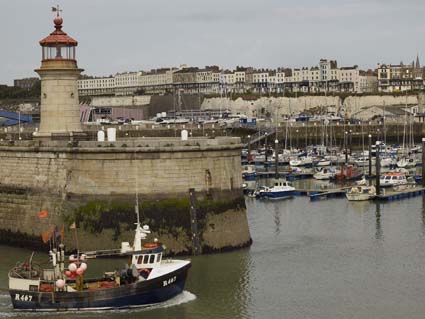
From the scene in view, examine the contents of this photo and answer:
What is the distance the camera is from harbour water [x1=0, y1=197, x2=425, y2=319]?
87.6 feet

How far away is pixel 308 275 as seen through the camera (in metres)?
30.7

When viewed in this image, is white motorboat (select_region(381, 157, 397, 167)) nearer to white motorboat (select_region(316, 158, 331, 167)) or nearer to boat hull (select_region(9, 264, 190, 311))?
white motorboat (select_region(316, 158, 331, 167))

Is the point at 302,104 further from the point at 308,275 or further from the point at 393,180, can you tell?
the point at 308,275

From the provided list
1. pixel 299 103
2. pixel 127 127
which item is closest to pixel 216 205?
pixel 127 127

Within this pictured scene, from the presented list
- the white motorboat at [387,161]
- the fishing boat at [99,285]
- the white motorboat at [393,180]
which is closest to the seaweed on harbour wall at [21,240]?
the fishing boat at [99,285]

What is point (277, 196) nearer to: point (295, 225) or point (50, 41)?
point (295, 225)

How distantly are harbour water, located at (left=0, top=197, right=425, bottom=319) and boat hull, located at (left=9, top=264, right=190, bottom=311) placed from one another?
23cm

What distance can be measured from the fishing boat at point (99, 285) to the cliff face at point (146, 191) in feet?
17.9

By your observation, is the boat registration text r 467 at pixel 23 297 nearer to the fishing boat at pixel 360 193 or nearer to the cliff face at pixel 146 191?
the cliff face at pixel 146 191

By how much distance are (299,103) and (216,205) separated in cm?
11335

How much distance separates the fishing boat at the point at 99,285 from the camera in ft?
86.6

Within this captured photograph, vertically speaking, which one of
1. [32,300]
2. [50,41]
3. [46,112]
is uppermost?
[50,41]

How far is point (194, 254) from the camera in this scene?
108 feet

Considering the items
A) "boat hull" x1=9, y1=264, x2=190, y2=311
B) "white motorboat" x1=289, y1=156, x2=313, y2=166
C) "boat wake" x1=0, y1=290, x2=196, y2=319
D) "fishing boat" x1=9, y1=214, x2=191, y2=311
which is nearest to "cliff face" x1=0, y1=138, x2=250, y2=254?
"boat wake" x1=0, y1=290, x2=196, y2=319
